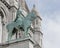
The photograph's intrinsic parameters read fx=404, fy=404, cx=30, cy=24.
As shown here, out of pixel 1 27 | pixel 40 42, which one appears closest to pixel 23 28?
pixel 1 27

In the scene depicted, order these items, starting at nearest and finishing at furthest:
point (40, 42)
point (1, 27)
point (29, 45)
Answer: point (29, 45), point (1, 27), point (40, 42)

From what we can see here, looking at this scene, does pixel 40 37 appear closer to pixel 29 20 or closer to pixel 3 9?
pixel 3 9

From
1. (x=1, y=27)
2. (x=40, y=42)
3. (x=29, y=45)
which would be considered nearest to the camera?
(x=29, y=45)

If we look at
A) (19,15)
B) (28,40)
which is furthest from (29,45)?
(19,15)

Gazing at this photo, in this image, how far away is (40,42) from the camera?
1602 inches

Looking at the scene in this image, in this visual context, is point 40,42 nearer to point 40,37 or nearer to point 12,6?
point 40,37

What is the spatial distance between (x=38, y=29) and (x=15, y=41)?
45.7 feet

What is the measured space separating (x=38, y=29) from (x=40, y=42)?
1370mm

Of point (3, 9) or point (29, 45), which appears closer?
point (29, 45)

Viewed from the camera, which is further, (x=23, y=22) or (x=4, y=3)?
(x=4, y=3)

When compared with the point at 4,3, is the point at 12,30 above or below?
below

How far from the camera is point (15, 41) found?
27.3 m

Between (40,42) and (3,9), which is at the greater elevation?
(3,9)

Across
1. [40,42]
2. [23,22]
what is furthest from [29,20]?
[40,42]
